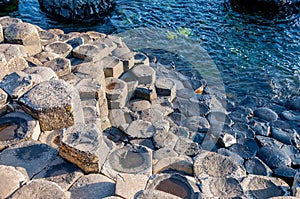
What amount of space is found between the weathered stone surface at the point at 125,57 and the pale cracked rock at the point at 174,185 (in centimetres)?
330

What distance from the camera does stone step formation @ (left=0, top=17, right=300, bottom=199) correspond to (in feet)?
12.0

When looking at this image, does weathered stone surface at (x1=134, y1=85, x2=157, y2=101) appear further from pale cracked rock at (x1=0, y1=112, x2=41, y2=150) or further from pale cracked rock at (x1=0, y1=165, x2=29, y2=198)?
pale cracked rock at (x1=0, y1=165, x2=29, y2=198)

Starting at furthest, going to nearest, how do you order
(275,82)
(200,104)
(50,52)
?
(275,82) < (200,104) < (50,52)

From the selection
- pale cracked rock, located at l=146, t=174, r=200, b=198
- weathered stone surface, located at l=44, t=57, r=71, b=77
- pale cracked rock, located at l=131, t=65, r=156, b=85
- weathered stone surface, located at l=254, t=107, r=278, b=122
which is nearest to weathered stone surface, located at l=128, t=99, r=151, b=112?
pale cracked rock, located at l=131, t=65, r=156, b=85

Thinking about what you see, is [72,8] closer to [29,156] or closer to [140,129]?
[140,129]

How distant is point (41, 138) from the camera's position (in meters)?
4.24

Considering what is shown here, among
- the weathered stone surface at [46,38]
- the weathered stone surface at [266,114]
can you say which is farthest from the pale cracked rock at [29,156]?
the weathered stone surface at [266,114]

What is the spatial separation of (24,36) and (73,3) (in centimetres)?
551

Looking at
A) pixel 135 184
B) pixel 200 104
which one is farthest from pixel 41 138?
pixel 200 104

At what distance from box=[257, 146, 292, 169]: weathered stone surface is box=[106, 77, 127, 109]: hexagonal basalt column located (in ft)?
8.69

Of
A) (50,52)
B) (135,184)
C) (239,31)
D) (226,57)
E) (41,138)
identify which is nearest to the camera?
(135,184)

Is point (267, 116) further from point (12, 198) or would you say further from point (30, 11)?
point (30, 11)

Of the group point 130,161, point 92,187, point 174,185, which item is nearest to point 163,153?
point 130,161

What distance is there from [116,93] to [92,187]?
265 centimetres
